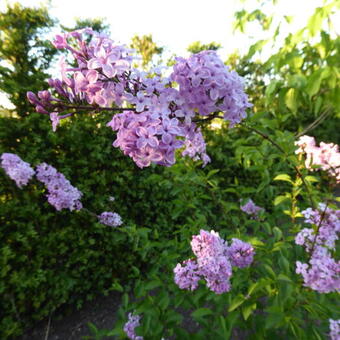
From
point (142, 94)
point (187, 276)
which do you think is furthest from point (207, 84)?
point (187, 276)

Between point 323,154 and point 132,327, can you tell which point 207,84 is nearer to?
point 132,327

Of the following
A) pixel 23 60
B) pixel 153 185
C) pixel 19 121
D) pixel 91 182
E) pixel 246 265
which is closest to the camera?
pixel 246 265

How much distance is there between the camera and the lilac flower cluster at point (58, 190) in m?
2.38

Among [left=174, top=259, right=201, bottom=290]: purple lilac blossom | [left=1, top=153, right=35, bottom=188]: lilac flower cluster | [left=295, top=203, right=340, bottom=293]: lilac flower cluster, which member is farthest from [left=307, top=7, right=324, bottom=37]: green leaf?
[left=1, top=153, right=35, bottom=188]: lilac flower cluster

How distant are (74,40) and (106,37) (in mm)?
170

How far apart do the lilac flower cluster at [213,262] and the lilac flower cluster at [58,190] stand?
1.39 meters

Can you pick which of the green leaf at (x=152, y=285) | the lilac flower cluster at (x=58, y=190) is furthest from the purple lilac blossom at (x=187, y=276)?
the lilac flower cluster at (x=58, y=190)

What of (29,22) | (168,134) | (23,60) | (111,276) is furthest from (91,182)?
(29,22)

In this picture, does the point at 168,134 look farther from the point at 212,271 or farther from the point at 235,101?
the point at 212,271

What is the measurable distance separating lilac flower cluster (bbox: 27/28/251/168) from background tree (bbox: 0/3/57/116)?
221cm

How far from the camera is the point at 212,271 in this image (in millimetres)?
1332

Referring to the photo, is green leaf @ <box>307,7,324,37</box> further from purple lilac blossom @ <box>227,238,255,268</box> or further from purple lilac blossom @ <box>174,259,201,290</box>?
purple lilac blossom @ <box>174,259,201,290</box>

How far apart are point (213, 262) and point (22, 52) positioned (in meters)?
3.70

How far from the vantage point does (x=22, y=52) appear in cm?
342
